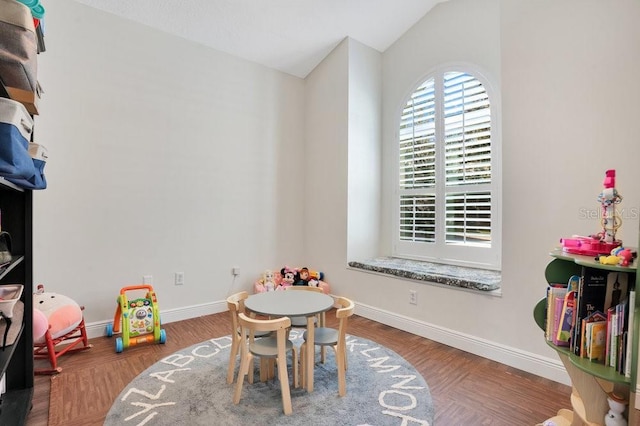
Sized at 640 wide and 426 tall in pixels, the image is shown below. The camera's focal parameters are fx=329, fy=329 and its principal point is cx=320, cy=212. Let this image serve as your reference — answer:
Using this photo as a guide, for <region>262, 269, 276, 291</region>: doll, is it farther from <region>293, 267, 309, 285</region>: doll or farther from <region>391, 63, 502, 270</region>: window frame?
<region>391, 63, 502, 270</region>: window frame

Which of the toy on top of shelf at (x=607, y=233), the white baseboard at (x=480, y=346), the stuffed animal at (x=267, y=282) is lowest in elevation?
the white baseboard at (x=480, y=346)

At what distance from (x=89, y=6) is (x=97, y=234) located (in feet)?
6.41

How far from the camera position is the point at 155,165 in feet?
10.4

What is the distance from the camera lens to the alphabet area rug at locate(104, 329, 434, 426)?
1770mm

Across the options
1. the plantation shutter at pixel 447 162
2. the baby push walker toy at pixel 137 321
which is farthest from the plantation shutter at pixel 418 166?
the baby push walker toy at pixel 137 321

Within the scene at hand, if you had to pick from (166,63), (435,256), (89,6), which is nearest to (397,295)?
(435,256)

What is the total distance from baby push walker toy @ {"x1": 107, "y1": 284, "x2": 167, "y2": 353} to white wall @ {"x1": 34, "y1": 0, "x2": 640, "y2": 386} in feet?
0.85

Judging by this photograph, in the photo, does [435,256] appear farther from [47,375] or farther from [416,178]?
[47,375]

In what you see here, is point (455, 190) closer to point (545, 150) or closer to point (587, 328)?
point (545, 150)

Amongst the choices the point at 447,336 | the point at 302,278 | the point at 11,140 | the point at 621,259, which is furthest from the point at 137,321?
the point at 621,259

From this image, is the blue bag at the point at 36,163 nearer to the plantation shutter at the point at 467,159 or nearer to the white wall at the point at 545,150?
the white wall at the point at 545,150

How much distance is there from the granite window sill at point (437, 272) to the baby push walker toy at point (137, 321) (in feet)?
6.50

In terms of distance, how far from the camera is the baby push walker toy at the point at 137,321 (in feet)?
8.70

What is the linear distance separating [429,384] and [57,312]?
103 inches
